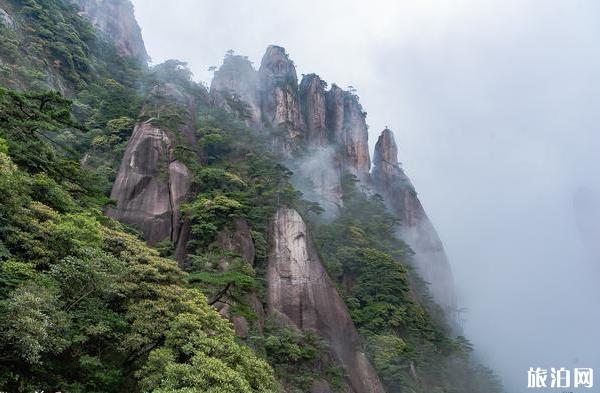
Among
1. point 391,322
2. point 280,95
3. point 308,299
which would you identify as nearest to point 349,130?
point 280,95

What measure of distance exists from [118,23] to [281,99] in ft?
78.0

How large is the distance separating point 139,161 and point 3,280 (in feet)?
60.6

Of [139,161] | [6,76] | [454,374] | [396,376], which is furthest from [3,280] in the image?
[454,374]

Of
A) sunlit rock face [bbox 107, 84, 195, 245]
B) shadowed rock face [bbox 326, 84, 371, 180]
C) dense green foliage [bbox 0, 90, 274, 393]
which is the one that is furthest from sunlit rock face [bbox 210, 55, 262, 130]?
dense green foliage [bbox 0, 90, 274, 393]

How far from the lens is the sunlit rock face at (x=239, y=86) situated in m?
53.3

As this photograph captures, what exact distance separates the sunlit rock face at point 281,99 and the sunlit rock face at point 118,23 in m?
16.9

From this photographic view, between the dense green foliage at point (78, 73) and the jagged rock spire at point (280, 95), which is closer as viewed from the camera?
the dense green foliage at point (78, 73)

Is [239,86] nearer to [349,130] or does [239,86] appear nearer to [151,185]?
[349,130]

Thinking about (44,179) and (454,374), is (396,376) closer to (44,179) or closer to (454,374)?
(454,374)

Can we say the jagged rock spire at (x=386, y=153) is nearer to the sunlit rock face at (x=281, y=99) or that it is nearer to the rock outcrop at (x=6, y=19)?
the sunlit rock face at (x=281, y=99)

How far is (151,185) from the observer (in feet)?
88.7

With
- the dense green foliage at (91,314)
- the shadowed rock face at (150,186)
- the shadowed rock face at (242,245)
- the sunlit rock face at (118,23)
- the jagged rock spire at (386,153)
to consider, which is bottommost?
the dense green foliage at (91,314)

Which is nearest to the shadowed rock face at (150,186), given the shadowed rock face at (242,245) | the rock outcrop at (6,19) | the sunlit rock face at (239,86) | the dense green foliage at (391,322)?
the shadowed rock face at (242,245)

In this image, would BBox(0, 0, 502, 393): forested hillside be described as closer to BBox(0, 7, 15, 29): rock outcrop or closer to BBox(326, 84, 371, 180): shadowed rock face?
BBox(0, 7, 15, 29): rock outcrop
